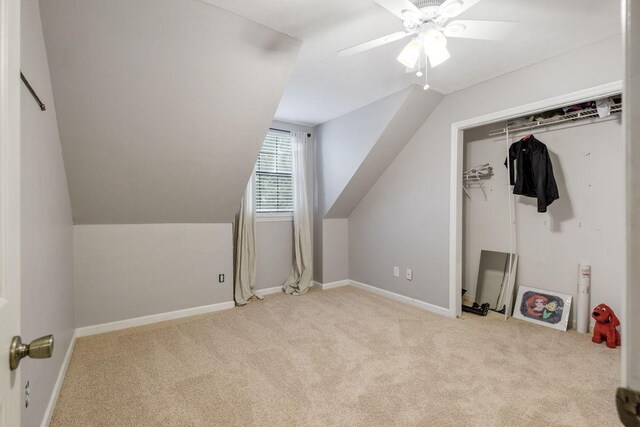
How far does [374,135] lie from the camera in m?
3.33

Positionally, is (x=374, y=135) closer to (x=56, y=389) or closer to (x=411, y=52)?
(x=411, y=52)

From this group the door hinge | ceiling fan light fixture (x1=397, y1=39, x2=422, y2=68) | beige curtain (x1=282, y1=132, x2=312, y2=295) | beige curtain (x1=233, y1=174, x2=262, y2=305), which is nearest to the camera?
the door hinge

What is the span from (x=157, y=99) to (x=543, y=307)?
3.62 meters

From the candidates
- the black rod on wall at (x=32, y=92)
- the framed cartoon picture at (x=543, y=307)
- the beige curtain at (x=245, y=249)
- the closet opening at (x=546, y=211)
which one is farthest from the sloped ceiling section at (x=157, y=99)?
the framed cartoon picture at (x=543, y=307)

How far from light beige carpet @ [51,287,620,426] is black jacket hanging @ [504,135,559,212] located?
1.18 meters

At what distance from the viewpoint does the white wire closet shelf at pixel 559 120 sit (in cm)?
249

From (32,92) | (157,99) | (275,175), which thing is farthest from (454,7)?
(275,175)

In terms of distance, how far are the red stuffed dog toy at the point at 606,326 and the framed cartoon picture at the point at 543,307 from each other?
0.88ft

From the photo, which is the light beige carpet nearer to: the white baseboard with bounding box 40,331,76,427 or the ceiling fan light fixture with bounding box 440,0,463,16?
the white baseboard with bounding box 40,331,76,427

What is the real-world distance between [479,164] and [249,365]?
2.96 meters

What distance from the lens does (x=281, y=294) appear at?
3920 mm

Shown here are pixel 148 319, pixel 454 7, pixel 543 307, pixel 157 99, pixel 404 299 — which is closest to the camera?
pixel 454 7

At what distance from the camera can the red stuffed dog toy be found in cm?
234

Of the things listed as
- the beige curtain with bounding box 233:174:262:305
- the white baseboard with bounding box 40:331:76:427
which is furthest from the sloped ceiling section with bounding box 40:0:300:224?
the white baseboard with bounding box 40:331:76:427
